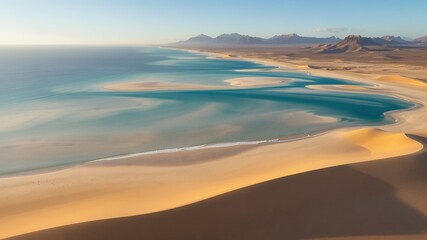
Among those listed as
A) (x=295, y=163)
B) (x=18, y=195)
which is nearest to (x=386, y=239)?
(x=295, y=163)

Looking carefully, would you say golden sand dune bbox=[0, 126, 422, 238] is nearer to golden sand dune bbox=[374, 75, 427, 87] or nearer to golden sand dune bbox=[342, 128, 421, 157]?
golden sand dune bbox=[342, 128, 421, 157]

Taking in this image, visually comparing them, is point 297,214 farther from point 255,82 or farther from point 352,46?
point 352,46

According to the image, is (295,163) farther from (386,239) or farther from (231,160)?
(386,239)

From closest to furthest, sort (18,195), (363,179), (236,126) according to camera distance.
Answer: (363,179)
(18,195)
(236,126)

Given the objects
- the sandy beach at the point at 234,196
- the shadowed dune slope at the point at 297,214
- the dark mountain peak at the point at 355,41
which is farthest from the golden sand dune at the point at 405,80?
the dark mountain peak at the point at 355,41

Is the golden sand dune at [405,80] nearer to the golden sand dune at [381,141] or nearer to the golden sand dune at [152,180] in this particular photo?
the golden sand dune at [381,141]

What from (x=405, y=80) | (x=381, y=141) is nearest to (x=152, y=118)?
(x=381, y=141)
